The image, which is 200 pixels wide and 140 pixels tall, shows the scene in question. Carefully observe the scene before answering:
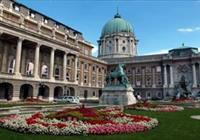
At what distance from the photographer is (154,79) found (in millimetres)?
93375

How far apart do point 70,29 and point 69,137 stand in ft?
233

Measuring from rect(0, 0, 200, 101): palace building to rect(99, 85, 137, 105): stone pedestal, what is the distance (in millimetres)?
18430

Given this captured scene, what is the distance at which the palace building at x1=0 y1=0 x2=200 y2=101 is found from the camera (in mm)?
50219

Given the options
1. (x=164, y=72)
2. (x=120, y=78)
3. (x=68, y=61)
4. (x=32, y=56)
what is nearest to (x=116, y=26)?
(x=164, y=72)

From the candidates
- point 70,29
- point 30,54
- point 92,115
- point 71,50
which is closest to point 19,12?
point 30,54

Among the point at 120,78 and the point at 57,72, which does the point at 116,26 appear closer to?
the point at 57,72

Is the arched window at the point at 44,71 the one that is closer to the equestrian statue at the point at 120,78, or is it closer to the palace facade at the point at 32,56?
the palace facade at the point at 32,56

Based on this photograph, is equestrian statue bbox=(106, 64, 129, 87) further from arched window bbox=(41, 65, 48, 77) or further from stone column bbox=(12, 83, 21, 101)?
arched window bbox=(41, 65, 48, 77)

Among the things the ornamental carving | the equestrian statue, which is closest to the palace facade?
the equestrian statue

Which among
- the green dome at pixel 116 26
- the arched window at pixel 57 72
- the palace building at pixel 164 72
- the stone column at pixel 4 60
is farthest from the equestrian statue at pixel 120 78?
the green dome at pixel 116 26

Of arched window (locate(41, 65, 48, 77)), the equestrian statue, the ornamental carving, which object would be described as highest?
the ornamental carving

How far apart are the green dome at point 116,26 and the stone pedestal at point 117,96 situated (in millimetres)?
79241

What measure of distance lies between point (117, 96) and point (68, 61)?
3549cm

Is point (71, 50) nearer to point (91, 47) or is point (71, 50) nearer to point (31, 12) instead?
point (31, 12)
